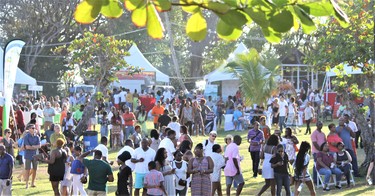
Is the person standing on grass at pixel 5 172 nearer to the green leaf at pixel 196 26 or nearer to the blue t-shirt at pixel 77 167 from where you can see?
the blue t-shirt at pixel 77 167

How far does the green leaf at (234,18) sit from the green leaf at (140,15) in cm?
31

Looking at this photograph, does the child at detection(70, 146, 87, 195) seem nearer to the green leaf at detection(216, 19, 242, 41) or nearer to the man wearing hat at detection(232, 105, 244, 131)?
the green leaf at detection(216, 19, 242, 41)

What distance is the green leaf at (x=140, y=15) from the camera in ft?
9.78

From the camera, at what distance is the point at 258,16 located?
2855 millimetres

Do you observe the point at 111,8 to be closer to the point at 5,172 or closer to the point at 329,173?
the point at 5,172

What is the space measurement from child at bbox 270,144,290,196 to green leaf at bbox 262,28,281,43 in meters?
11.3

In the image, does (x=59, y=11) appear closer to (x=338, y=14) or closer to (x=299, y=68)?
(x=299, y=68)

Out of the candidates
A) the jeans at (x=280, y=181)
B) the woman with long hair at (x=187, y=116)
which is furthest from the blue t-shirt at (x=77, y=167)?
the woman with long hair at (x=187, y=116)

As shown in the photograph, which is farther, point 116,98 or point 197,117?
point 116,98

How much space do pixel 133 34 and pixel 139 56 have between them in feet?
50.6

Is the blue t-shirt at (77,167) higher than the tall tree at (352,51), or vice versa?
the tall tree at (352,51)

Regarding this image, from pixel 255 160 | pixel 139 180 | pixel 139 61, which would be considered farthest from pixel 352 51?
pixel 139 61

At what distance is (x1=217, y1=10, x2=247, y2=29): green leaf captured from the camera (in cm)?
286

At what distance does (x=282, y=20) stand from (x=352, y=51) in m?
15.1
